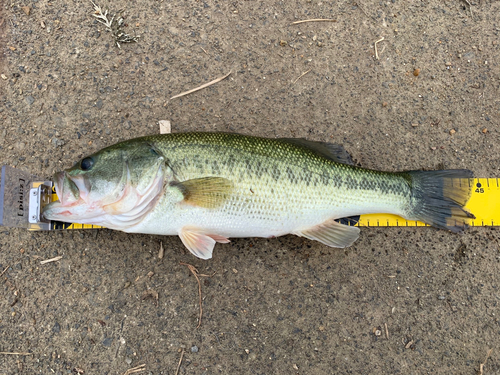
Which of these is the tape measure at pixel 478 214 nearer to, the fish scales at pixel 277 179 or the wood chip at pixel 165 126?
the fish scales at pixel 277 179

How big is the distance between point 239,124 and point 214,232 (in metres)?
1.16

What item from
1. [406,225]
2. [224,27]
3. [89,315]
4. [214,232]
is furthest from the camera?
[224,27]

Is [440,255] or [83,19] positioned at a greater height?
[83,19]

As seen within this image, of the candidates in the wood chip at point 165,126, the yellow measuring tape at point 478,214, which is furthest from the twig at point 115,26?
the yellow measuring tape at point 478,214

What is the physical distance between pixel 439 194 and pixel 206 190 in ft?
7.09

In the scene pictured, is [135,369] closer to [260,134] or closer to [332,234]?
[332,234]

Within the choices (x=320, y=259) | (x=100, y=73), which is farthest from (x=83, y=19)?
(x=320, y=259)

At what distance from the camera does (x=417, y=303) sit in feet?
9.70

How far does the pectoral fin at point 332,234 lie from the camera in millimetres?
2736

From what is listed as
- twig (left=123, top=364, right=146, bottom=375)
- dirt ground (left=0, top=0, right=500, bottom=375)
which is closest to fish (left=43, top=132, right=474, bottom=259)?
dirt ground (left=0, top=0, right=500, bottom=375)

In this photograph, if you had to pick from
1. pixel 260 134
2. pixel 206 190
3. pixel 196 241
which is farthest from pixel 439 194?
pixel 196 241

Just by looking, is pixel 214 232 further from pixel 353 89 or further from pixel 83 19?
pixel 83 19

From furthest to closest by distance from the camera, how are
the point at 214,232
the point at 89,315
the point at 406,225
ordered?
the point at 406,225
the point at 89,315
the point at 214,232

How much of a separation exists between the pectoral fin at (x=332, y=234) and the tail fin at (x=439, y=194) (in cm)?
64
